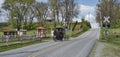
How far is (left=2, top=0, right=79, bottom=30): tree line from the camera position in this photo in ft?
360

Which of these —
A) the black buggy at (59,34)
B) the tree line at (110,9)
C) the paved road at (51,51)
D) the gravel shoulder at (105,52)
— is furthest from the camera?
the tree line at (110,9)

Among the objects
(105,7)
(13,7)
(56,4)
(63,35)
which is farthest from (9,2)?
(63,35)

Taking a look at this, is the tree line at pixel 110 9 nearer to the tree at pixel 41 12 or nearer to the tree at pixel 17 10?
the tree at pixel 41 12

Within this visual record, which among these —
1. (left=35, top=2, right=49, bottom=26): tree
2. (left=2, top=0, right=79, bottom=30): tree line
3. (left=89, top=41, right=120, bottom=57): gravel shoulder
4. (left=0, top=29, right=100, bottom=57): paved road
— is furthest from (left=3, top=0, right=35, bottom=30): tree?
(left=89, top=41, right=120, bottom=57): gravel shoulder

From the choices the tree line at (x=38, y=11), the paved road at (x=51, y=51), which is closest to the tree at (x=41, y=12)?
the tree line at (x=38, y=11)

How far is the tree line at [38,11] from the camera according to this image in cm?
10981

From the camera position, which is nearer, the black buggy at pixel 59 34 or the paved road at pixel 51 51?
the paved road at pixel 51 51

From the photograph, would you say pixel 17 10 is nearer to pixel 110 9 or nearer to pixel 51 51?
pixel 110 9

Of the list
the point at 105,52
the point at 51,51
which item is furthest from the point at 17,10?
the point at 105,52

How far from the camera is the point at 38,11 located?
133 m

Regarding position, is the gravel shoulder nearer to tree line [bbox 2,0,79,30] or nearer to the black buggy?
the black buggy

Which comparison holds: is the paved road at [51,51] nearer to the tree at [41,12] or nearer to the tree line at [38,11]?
the tree line at [38,11]

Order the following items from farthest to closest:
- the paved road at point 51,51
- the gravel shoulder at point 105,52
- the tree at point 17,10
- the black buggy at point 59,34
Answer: the tree at point 17,10, the black buggy at point 59,34, the gravel shoulder at point 105,52, the paved road at point 51,51

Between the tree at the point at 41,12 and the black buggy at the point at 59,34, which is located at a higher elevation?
the tree at the point at 41,12
